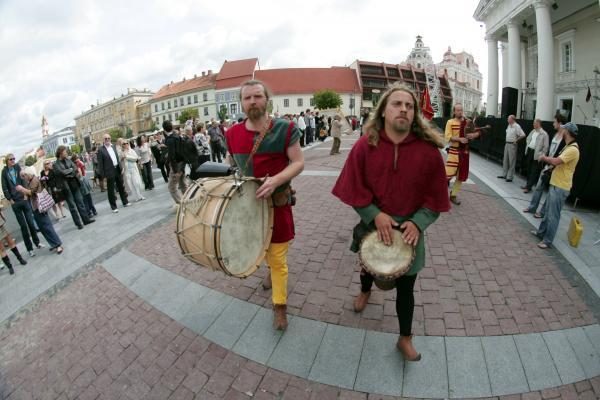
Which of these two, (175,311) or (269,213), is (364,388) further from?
(175,311)

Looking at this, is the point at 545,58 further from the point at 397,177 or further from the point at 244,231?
the point at 244,231

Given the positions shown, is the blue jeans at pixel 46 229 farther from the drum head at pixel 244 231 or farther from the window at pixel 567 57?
the window at pixel 567 57

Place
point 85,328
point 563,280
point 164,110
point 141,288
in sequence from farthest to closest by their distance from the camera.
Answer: point 164,110 → point 141,288 → point 563,280 → point 85,328

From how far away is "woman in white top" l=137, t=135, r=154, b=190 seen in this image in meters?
10.3

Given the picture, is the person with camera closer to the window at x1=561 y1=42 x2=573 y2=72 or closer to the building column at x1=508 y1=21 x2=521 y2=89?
the building column at x1=508 y1=21 x2=521 y2=89

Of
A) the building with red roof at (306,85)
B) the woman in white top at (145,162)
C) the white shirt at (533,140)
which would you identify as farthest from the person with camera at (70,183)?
the building with red roof at (306,85)

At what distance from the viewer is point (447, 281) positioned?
147 inches

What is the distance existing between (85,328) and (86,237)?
3.38 m

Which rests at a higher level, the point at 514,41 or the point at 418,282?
the point at 514,41

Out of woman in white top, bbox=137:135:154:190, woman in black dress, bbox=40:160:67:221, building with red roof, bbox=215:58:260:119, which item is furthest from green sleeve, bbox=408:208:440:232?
building with red roof, bbox=215:58:260:119

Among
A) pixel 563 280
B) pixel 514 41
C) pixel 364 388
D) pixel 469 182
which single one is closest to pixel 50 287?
pixel 364 388

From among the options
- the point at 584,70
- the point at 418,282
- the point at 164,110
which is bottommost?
the point at 418,282

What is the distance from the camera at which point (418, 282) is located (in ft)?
12.2

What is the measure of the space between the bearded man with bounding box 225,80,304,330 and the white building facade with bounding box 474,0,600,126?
20.7 meters
